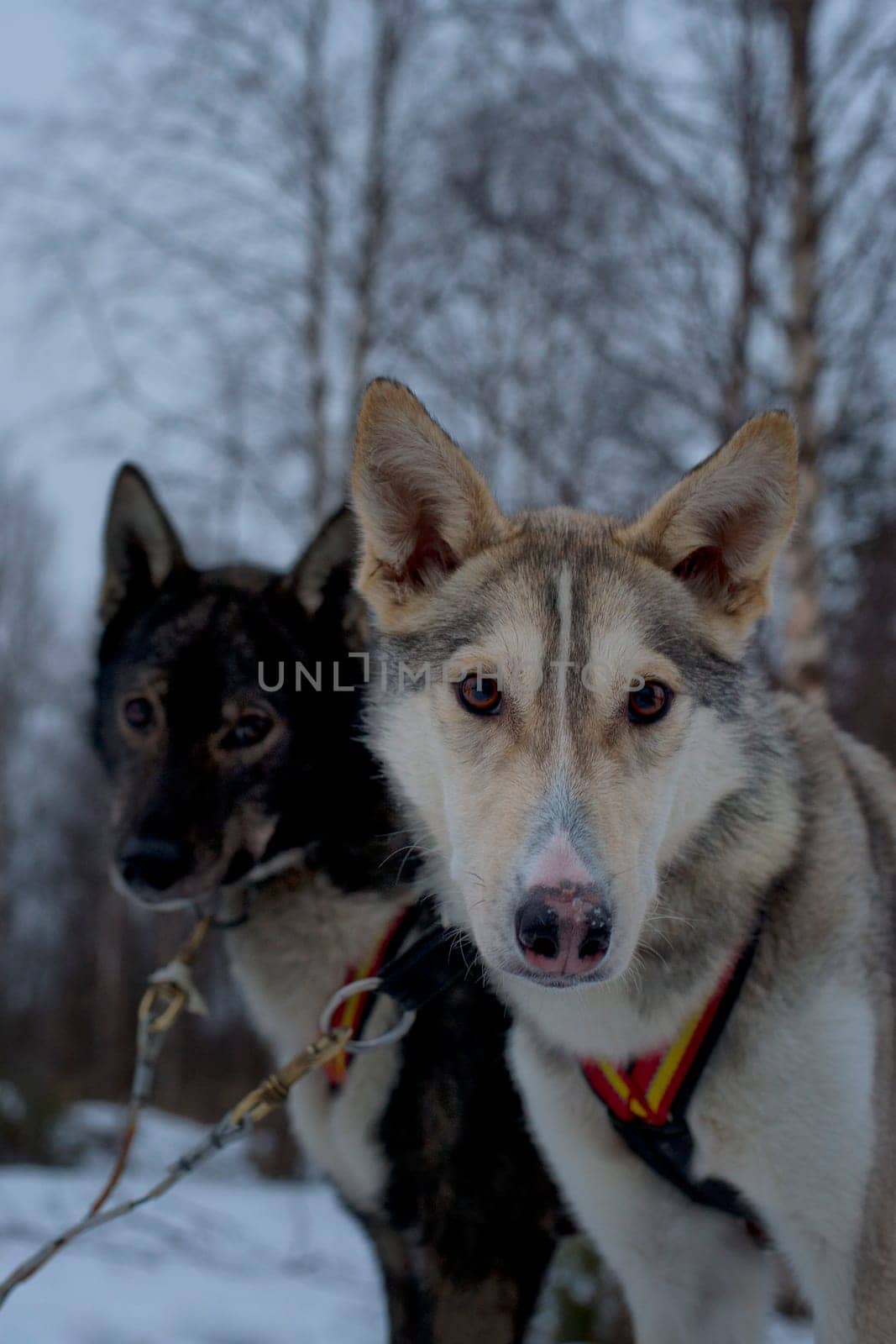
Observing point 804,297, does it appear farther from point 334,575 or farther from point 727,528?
point 727,528

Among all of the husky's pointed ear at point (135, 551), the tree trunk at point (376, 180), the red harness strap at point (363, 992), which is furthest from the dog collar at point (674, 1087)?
the tree trunk at point (376, 180)

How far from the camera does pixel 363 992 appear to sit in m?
2.90

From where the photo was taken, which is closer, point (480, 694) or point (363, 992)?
point (480, 694)

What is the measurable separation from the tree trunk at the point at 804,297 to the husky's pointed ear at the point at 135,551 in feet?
12.7

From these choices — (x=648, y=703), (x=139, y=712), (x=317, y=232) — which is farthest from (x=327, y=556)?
(x=317, y=232)

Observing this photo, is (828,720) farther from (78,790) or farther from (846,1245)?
(78,790)

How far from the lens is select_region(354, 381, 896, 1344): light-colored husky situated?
197 centimetres

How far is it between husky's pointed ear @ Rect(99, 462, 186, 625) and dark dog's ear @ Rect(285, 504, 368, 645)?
1.53 ft

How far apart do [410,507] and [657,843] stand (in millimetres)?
960

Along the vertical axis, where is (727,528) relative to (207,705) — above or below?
above

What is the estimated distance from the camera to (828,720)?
9.35 ft

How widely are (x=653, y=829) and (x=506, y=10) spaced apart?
684 cm

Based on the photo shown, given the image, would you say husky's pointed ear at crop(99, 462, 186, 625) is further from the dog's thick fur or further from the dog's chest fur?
the dog's chest fur

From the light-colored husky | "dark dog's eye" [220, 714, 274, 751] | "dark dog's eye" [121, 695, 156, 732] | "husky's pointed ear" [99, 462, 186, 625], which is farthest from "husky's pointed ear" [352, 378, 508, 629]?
"husky's pointed ear" [99, 462, 186, 625]
